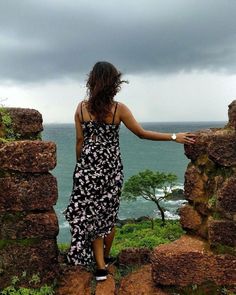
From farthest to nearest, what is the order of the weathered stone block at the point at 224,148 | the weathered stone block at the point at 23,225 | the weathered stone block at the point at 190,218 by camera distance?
1. the weathered stone block at the point at 190,218
2. the weathered stone block at the point at 23,225
3. the weathered stone block at the point at 224,148

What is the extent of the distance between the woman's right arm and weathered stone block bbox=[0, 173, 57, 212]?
1.11 metres

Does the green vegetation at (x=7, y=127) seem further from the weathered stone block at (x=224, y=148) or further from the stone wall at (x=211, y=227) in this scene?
the weathered stone block at (x=224, y=148)

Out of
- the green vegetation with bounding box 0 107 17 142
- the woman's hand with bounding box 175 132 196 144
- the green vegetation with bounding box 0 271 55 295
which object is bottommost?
the green vegetation with bounding box 0 271 55 295

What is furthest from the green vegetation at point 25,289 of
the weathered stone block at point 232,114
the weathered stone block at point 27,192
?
the weathered stone block at point 232,114

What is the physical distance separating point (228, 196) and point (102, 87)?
1.87 metres

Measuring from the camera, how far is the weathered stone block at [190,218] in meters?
5.60

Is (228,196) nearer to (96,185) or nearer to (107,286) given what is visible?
(96,185)

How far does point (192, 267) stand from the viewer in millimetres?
5273

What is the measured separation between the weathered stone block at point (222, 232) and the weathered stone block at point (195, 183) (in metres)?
0.41

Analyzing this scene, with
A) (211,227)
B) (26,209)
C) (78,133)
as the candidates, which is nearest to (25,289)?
(26,209)

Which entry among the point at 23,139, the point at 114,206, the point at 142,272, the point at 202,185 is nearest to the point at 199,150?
the point at 202,185

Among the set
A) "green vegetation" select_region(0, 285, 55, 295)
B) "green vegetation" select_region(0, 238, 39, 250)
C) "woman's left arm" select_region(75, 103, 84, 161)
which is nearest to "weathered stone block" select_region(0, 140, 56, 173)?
"woman's left arm" select_region(75, 103, 84, 161)

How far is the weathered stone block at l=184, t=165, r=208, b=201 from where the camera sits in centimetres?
550

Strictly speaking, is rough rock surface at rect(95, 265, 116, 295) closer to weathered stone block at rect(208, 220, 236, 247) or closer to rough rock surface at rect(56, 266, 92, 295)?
rough rock surface at rect(56, 266, 92, 295)
